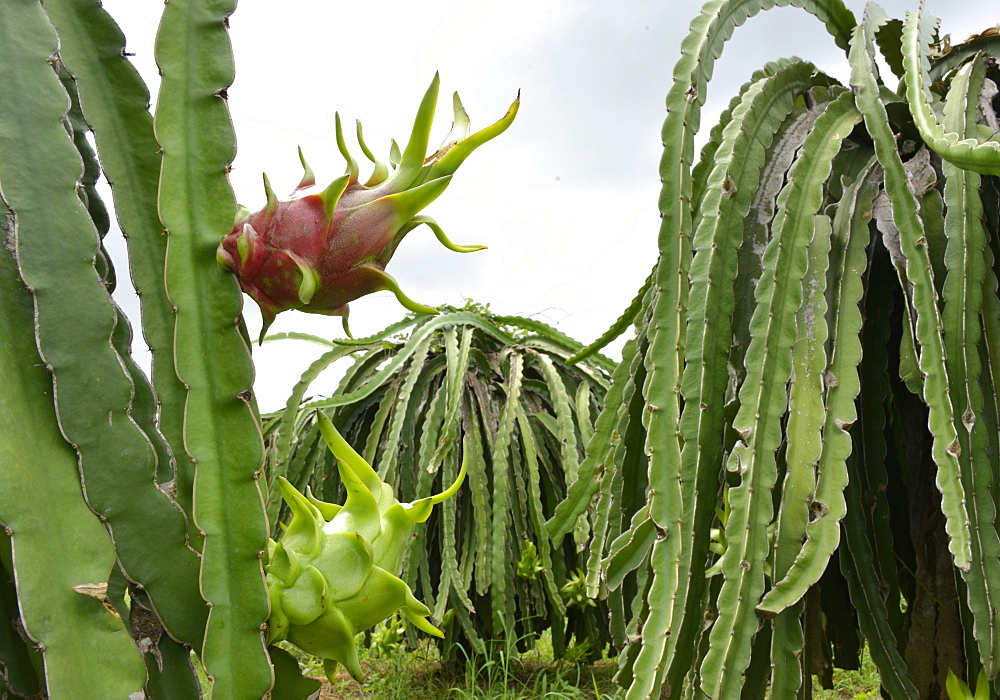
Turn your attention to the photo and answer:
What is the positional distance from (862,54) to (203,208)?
86 centimetres

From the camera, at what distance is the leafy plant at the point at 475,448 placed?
206 centimetres

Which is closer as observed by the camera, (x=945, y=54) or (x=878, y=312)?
(x=878, y=312)

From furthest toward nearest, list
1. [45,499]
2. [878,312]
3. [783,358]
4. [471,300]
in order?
1. [471,300]
2. [878,312]
3. [783,358]
4. [45,499]

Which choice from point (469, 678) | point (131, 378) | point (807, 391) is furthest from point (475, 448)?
point (131, 378)

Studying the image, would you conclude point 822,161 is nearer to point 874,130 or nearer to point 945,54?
point 874,130

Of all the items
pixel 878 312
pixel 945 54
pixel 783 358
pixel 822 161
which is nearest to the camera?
pixel 783 358

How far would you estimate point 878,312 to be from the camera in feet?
3.44

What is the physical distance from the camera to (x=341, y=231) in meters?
0.46

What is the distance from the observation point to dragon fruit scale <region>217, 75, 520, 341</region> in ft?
1.48

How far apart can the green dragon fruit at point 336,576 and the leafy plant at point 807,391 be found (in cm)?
36

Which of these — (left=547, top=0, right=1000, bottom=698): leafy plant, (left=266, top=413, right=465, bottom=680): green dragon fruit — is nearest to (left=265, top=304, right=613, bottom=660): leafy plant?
(left=547, top=0, right=1000, bottom=698): leafy plant

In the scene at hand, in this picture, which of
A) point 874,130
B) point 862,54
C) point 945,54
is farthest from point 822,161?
point 945,54

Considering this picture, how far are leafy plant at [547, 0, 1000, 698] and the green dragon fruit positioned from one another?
0.36 meters

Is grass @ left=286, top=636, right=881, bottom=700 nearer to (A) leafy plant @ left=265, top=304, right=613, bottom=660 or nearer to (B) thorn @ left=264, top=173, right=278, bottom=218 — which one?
(A) leafy plant @ left=265, top=304, right=613, bottom=660
